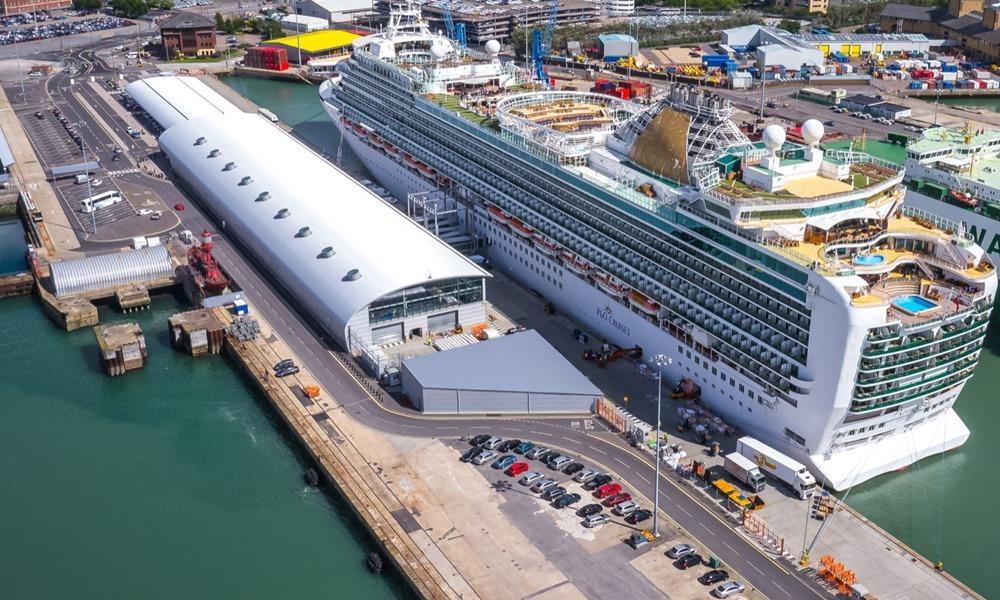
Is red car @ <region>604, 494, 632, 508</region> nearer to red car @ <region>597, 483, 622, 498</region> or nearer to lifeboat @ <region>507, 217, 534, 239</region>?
red car @ <region>597, 483, 622, 498</region>

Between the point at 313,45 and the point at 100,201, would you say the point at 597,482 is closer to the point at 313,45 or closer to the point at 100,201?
the point at 100,201

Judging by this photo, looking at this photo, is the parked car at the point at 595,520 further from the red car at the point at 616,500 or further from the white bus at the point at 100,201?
the white bus at the point at 100,201

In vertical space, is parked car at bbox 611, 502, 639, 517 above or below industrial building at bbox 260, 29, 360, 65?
below

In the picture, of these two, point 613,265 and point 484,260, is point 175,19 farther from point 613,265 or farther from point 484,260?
point 613,265

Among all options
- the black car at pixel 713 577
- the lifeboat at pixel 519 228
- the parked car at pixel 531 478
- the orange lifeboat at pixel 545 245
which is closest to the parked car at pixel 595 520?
the parked car at pixel 531 478

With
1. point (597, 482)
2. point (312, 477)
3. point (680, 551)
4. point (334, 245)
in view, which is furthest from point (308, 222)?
point (680, 551)

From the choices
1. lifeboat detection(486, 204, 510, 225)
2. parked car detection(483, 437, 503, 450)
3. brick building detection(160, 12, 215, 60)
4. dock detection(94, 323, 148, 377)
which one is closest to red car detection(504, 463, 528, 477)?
parked car detection(483, 437, 503, 450)
